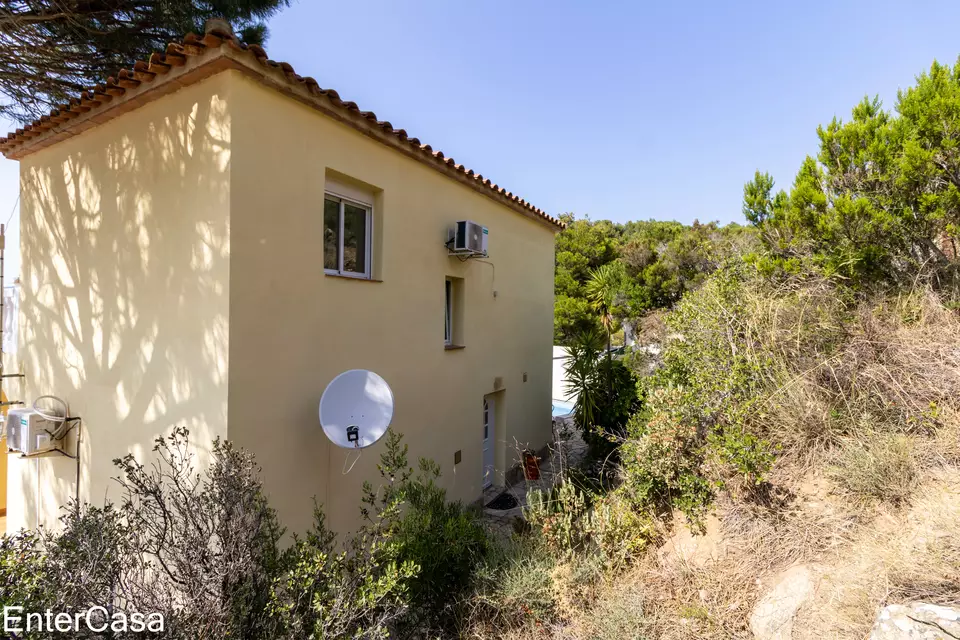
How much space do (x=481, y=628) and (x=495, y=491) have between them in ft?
21.3

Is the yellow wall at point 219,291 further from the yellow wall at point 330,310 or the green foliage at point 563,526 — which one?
the green foliage at point 563,526

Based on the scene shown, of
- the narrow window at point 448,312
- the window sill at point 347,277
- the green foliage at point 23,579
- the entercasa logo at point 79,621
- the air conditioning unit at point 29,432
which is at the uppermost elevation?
the window sill at point 347,277

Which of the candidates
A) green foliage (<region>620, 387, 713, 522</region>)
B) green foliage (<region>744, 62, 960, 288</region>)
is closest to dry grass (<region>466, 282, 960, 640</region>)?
green foliage (<region>620, 387, 713, 522</region>)

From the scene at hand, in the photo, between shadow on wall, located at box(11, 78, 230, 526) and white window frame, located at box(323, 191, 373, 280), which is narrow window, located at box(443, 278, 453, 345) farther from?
shadow on wall, located at box(11, 78, 230, 526)

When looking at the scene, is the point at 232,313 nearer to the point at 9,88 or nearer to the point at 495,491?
the point at 9,88

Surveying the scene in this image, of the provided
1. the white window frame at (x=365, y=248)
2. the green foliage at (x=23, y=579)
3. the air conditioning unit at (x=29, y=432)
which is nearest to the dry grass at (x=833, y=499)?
the green foliage at (x=23, y=579)

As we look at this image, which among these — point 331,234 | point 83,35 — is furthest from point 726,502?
point 83,35

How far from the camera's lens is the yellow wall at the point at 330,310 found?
5.25m

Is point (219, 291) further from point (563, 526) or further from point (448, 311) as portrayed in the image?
point (448, 311)

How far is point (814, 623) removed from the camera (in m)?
3.87

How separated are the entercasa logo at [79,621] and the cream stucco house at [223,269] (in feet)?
6.09

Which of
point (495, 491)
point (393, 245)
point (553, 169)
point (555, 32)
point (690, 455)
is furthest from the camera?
point (553, 169)

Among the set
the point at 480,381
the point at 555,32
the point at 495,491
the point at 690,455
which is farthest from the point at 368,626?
the point at 555,32

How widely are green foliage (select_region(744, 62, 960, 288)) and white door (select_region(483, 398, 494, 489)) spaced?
7061 millimetres
